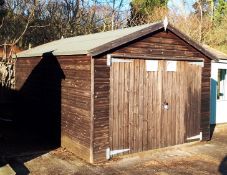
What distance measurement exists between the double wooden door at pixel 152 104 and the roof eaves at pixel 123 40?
1.69 ft

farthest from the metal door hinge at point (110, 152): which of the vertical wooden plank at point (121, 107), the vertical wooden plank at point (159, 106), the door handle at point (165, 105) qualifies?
the door handle at point (165, 105)

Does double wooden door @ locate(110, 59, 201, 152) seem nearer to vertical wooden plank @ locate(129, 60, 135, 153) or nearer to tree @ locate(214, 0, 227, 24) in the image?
vertical wooden plank @ locate(129, 60, 135, 153)

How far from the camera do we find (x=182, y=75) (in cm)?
1024

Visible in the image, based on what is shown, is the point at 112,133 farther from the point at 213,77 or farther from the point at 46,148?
the point at 213,77

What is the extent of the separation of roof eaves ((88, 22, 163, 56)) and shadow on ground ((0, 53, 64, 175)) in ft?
6.50

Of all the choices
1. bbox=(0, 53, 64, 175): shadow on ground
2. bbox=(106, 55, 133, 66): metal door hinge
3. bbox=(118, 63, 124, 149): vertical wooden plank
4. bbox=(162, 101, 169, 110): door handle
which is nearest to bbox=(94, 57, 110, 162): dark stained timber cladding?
bbox=(106, 55, 133, 66): metal door hinge

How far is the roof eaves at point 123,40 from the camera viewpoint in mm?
8250

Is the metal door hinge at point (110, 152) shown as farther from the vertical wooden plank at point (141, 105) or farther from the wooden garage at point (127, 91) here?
the vertical wooden plank at point (141, 105)

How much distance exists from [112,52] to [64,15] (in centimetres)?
1843

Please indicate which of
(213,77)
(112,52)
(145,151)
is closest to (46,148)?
(145,151)

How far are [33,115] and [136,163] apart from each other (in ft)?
16.1

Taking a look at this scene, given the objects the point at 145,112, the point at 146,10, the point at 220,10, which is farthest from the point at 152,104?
the point at 220,10

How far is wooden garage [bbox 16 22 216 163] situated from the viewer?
8.61 meters

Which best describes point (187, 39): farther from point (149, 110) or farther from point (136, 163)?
point (136, 163)
